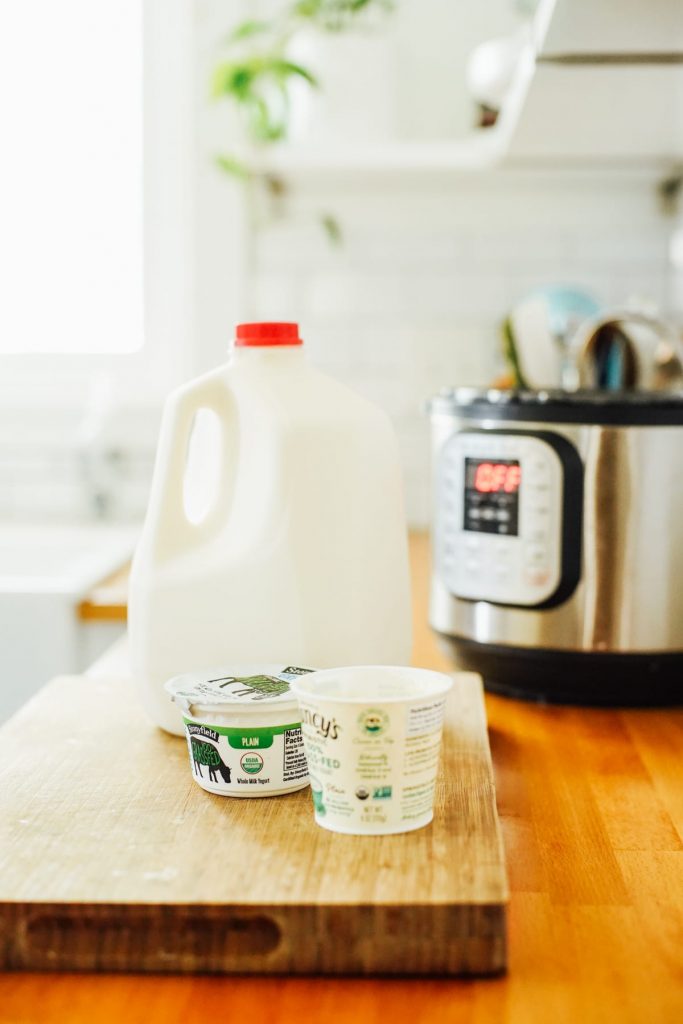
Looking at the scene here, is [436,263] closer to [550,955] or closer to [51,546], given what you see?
[51,546]

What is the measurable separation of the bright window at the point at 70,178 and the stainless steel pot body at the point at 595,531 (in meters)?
1.45

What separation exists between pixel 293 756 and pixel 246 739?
0.03 m

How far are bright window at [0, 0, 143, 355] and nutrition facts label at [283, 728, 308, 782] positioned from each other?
5.60 ft

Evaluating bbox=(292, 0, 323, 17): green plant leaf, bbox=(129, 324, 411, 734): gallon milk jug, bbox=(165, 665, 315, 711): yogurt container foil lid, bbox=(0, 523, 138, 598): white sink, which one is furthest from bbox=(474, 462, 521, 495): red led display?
bbox=(292, 0, 323, 17): green plant leaf

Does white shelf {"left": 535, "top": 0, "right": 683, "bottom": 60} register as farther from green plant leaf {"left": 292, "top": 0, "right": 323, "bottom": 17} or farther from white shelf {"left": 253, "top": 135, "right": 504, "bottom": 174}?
green plant leaf {"left": 292, "top": 0, "right": 323, "bottom": 17}

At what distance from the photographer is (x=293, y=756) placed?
0.69 m

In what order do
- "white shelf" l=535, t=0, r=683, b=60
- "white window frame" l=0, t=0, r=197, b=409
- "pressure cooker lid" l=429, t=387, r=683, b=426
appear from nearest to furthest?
1. "pressure cooker lid" l=429, t=387, r=683, b=426
2. "white shelf" l=535, t=0, r=683, b=60
3. "white window frame" l=0, t=0, r=197, b=409

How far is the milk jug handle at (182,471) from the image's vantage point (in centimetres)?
80

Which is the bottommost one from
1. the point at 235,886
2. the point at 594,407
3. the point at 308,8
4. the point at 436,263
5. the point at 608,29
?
the point at 235,886

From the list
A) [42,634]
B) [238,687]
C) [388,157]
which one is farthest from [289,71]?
[238,687]

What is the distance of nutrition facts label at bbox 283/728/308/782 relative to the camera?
0.69m

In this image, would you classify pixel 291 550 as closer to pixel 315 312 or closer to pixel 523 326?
pixel 523 326

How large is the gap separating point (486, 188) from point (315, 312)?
381 millimetres

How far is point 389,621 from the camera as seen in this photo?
837 mm
